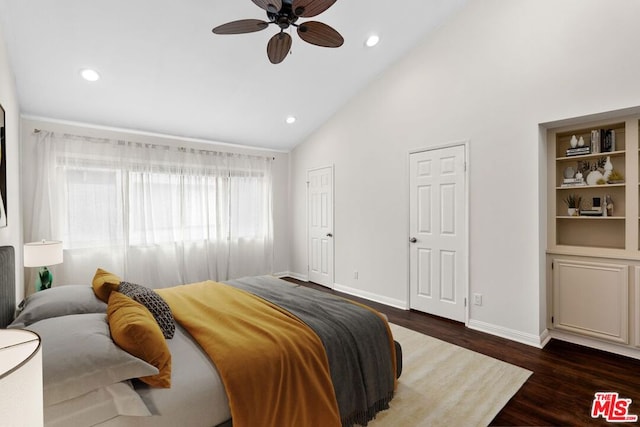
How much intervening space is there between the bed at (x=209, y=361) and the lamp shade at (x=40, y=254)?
109 centimetres

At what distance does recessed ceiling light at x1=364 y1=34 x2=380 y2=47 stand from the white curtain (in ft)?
8.63

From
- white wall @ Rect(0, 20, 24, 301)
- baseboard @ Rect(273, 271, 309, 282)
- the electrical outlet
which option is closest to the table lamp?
white wall @ Rect(0, 20, 24, 301)

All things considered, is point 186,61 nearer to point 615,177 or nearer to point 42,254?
point 42,254

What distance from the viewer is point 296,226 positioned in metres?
5.93

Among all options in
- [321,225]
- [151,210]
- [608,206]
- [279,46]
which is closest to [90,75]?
[151,210]

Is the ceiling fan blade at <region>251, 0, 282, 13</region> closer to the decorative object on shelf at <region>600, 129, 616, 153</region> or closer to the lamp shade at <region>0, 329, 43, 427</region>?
the lamp shade at <region>0, 329, 43, 427</region>

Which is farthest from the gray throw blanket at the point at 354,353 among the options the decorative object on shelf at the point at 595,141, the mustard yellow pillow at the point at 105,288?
the decorative object on shelf at the point at 595,141

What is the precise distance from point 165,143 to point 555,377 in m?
5.18

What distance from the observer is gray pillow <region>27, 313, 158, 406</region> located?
1.19 metres

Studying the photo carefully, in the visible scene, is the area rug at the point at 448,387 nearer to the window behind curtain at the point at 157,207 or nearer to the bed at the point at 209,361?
the bed at the point at 209,361

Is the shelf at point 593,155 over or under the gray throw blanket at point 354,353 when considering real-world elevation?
over

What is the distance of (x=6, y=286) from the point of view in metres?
1.79

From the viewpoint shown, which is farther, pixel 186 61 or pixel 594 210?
pixel 186 61

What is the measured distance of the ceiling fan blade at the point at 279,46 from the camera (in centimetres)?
241
